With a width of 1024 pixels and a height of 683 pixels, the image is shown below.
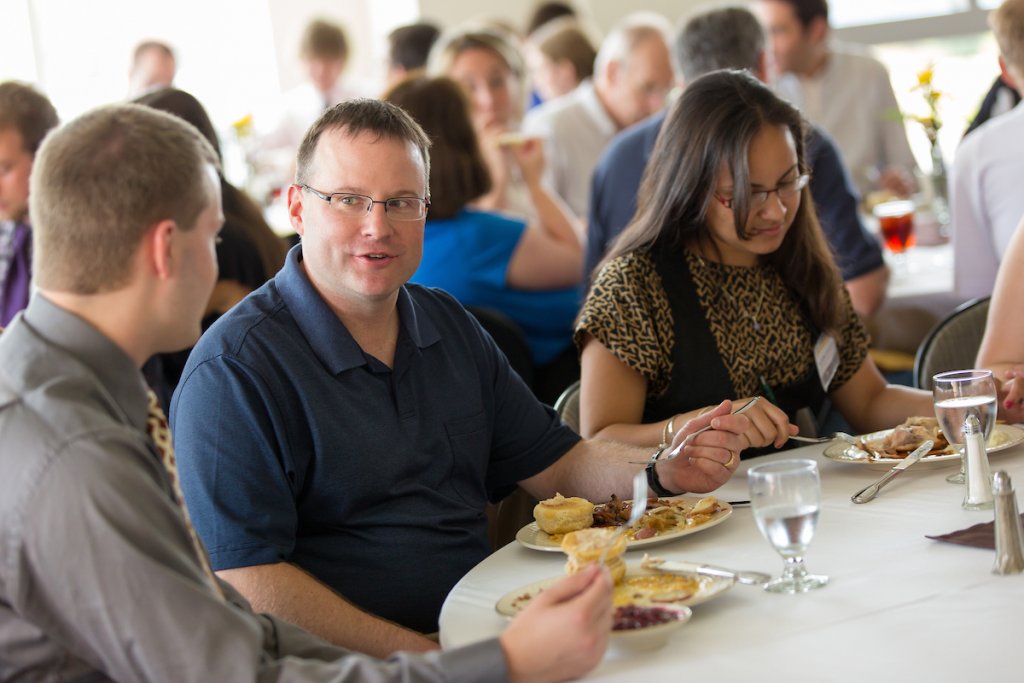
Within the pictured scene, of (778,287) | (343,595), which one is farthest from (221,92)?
(343,595)

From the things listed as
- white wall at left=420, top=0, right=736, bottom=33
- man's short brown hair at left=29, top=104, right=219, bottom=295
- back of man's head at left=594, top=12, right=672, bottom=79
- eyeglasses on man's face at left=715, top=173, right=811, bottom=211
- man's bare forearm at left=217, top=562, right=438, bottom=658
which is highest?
white wall at left=420, top=0, right=736, bottom=33

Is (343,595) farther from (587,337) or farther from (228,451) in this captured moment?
(587,337)

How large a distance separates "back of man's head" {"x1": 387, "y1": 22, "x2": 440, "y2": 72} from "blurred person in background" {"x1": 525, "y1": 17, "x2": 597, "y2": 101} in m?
0.60

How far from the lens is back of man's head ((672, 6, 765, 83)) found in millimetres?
3803

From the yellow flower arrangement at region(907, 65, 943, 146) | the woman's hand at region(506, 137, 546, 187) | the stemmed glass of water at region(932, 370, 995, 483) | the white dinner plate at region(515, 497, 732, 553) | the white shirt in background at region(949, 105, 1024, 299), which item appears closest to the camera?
the white dinner plate at region(515, 497, 732, 553)

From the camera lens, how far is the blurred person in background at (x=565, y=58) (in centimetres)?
649

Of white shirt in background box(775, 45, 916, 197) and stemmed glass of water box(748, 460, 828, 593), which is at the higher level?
white shirt in background box(775, 45, 916, 197)

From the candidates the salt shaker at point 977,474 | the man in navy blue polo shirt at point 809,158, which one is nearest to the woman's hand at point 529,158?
the man in navy blue polo shirt at point 809,158

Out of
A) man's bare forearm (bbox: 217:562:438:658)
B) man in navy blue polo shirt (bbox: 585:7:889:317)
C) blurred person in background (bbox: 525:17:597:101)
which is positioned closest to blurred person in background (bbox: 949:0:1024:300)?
man in navy blue polo shirt (bbox: 585:7:889:317)

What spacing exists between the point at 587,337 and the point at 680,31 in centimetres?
187

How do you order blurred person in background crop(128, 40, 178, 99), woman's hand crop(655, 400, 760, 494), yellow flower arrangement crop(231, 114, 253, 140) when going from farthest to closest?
blurred person in background crop(128, 40, 178, 99) → yellow flower arrangement crop(231, 114, 253, 140) → woman's hand crop(655, 400, 760, 494)

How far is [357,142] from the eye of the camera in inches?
75.7

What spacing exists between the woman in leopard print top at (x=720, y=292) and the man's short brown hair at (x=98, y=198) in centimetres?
121

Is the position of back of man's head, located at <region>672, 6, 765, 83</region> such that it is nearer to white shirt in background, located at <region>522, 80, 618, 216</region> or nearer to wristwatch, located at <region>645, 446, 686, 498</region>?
white shirt in background, located at <region>522, 80, 618, 216</region>
